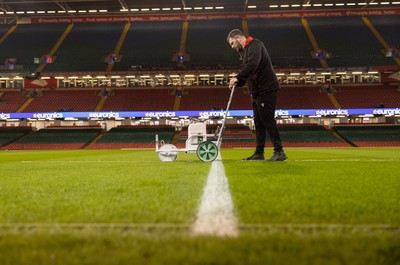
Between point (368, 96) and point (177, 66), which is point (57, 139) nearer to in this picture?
point (177, 66)

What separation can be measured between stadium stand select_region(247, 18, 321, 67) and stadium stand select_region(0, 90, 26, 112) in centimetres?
2548

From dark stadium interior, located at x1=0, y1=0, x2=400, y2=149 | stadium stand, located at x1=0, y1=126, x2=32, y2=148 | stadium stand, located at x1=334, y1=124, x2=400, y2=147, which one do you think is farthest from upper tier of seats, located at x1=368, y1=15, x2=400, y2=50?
stadium stand, located at x1=0, y1=126, x2=32, y2=148

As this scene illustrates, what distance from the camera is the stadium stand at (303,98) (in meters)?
37.4

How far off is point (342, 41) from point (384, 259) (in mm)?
43978

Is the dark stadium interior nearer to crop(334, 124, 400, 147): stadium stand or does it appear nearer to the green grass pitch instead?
crop(334, 124, 400, 147): stadium stand

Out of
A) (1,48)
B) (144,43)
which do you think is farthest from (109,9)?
(1,48)

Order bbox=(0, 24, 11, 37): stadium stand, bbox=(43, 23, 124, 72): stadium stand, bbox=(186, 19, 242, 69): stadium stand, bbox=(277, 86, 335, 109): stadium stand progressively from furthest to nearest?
bbox=(0, 24, 11, 37): stadium stand → bbox=(43, 23, 124, 72): stadium stand → bbox=(186, 19, 242, 69): stadium stand → bbox=(277, 86, 335, 109): stadium stand

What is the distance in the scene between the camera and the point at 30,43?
42.5 meters

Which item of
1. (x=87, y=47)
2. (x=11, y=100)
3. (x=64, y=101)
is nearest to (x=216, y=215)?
(x=64, y=101)

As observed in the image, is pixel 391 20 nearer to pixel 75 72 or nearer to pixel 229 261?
pixel 75 72

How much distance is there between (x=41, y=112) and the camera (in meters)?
37.5

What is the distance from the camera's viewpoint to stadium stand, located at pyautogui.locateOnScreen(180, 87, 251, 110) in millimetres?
37906

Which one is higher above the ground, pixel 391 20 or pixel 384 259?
pixel 391 20

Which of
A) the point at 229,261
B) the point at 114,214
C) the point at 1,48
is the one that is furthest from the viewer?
the point at 1,48
